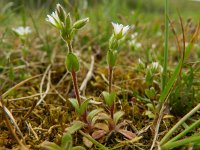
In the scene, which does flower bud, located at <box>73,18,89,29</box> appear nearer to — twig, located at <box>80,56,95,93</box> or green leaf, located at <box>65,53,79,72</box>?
green leaf, located at <box>65,53,79,72</box>

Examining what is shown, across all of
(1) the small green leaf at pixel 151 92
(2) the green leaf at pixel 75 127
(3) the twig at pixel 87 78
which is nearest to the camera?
(2) the green leaf at pixel 75 127

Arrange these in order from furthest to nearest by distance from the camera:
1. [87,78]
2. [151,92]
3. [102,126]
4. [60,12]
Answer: [87,78]
[151,92]
[102,126]
[60,12]

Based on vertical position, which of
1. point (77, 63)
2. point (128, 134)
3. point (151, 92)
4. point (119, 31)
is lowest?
point (128, 134)

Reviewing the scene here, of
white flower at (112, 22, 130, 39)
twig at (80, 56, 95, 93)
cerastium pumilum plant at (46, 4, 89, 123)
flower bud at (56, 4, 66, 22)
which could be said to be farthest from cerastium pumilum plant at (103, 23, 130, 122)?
twig at (80, 56, 95, 93)

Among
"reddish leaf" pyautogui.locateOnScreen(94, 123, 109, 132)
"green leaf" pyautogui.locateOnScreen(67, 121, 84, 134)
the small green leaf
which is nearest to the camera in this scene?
"green leaf" pyautogui.locateOnScreen(67, 121, 84, 134)

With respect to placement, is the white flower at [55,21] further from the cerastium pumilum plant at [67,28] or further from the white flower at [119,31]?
the white flower at [119,31]

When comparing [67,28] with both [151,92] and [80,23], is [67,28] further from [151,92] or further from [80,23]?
[151,92]

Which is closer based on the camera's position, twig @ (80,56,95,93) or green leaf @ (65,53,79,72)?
green leaf @ (65,53,79,72)

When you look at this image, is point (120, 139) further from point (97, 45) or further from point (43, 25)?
point (43, 25)

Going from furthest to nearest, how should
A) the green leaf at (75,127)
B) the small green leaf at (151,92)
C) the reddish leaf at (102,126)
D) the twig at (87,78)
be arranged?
the twig at (87,78), the small green leaf at (151,92), the reddish leaf at (102,126), the green leaf at (75,127)

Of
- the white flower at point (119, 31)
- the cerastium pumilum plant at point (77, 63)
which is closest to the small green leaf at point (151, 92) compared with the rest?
the cerastium pumilum plant at point (77, 63)

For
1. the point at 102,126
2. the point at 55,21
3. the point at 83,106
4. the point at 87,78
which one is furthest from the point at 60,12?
the point at 87,78
